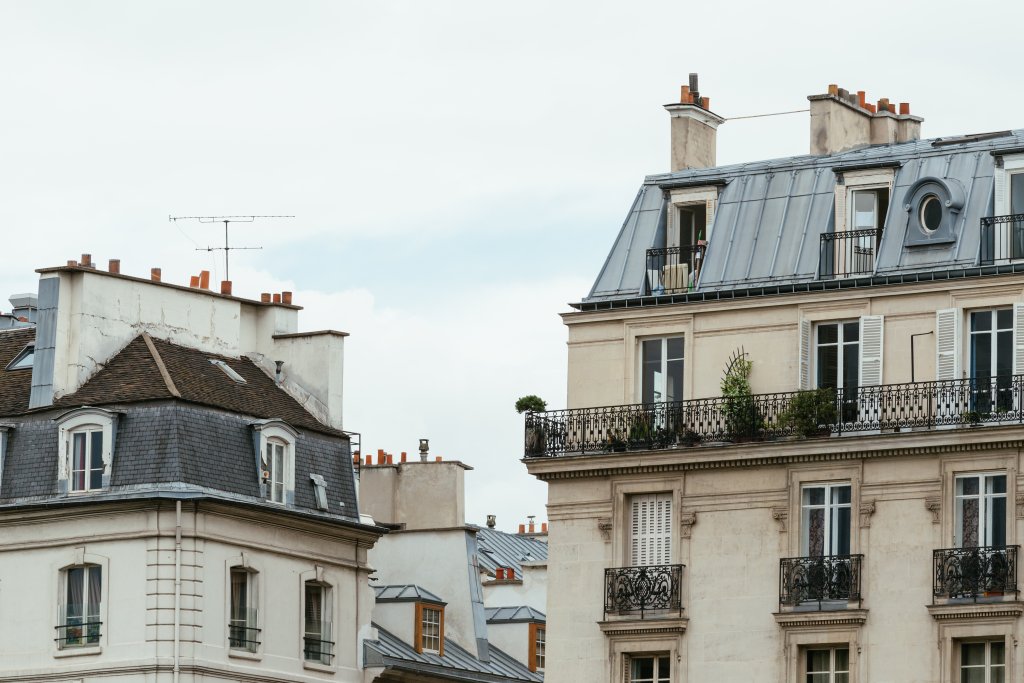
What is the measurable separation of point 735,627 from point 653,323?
6233 mm

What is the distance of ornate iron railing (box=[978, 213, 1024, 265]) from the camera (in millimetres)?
52219

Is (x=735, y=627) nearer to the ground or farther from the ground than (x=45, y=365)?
nearer to the ground

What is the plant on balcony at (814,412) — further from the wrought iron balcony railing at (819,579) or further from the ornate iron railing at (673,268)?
the ornate iron railing at (673,268)

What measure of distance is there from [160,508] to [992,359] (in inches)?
673

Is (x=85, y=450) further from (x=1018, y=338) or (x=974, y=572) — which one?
(x=1018, y=338)

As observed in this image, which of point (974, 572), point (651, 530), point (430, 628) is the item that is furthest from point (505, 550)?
point (974, 572)

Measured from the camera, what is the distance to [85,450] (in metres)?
59.2

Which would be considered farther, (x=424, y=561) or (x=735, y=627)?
(x=424, y=561)

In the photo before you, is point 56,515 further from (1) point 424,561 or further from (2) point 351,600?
(1) point 424,561

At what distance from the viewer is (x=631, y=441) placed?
179 ft

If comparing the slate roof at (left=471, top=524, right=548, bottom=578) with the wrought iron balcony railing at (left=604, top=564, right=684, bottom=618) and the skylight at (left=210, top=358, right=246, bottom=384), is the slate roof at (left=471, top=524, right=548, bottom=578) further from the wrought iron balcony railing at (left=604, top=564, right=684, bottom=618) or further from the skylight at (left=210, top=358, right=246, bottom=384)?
the wrought iron balcony railing at (left=604, top=564, right=684, bottom=618)

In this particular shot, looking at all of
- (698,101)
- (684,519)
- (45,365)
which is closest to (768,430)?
(684,519)

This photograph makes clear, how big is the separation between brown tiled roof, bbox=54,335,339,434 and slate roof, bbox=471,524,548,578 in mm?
10983

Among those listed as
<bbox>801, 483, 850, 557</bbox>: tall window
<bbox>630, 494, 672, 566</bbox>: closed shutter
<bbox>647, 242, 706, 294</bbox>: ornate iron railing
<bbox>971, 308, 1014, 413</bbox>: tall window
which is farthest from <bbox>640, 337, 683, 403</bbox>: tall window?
<bbox>971, 308, 1014, 413</bbox>: tall window
